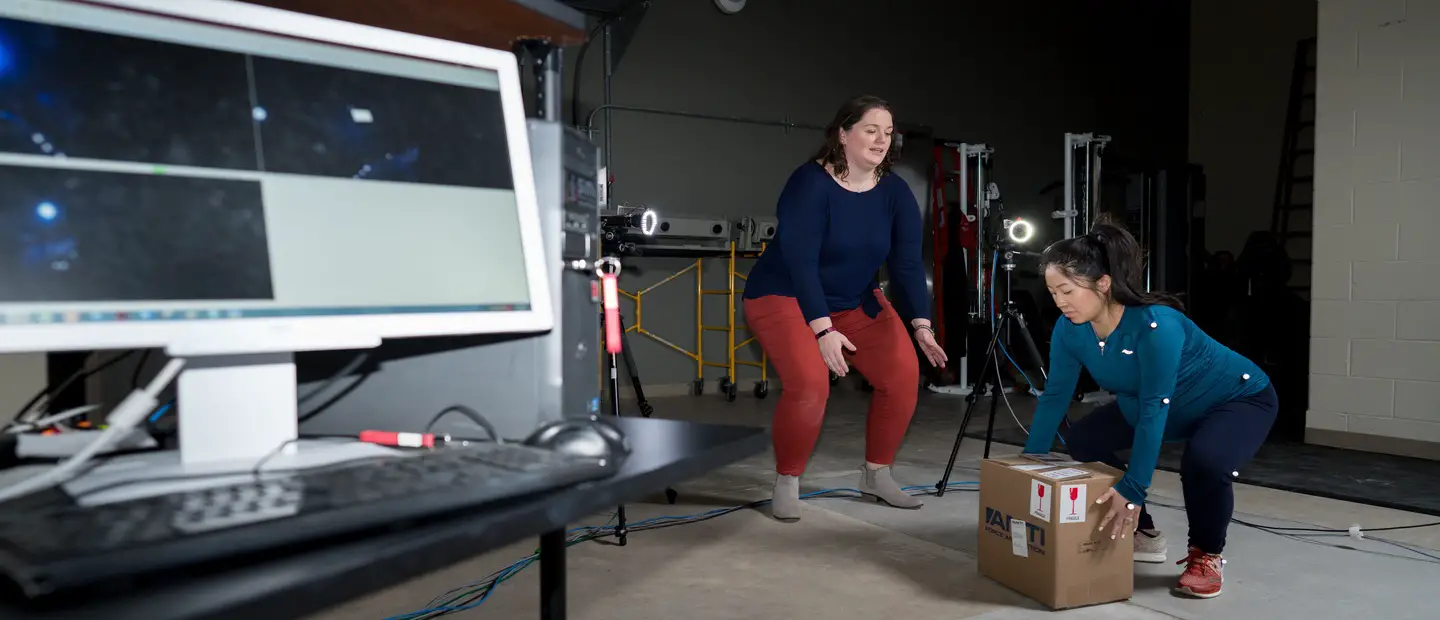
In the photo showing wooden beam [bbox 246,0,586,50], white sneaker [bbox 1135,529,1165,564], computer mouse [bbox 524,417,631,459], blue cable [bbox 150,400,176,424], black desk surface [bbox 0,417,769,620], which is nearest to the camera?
black desk surface [bbox 0,417,769,620]

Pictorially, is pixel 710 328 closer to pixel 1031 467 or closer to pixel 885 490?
pixel 885 490

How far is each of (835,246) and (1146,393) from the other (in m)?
1.02

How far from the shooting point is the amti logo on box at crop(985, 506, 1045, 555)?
192cm

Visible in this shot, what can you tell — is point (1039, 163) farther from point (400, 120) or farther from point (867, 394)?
point (400, 120)

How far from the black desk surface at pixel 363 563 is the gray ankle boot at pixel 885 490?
2.15 metres

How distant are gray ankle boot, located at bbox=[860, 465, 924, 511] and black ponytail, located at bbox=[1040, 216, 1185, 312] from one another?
960 millimetres

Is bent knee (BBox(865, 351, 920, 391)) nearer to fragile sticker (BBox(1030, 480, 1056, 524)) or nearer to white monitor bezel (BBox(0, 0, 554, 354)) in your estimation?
fragile sticker (BBox(1030, 480, 1056, 524))

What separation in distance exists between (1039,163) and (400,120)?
7.81 metres

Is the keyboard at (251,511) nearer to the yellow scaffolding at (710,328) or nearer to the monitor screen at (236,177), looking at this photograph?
the monitor screen at (236,177)

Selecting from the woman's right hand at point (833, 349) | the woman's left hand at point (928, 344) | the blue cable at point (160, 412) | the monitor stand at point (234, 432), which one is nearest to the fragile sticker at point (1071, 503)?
the woman's right hand at point (833, 349)

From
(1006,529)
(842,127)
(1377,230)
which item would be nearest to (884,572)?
(1006,529)

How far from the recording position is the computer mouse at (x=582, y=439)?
77 cm

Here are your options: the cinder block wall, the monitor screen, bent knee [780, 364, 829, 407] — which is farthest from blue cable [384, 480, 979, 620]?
the cinder block wall

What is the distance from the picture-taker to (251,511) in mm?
575
